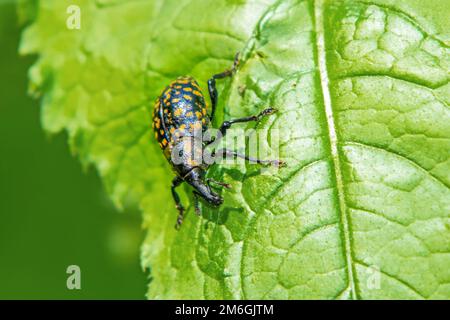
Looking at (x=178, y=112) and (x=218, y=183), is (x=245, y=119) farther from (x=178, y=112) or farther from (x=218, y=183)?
(x=178, y=112)

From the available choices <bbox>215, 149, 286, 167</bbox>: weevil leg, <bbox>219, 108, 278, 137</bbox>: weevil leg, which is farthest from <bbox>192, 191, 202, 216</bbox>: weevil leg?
<bbox>219, 108, 278, 137</bbox>: weevil leg

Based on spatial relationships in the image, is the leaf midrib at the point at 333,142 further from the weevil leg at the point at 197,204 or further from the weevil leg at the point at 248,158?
the weevil leg at the point at 197,204

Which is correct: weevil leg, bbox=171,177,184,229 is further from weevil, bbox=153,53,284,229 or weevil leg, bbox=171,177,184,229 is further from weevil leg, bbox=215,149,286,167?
weevil leg, bbox=215,149,286,167

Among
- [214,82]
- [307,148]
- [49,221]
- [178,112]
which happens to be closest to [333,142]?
[307,148]

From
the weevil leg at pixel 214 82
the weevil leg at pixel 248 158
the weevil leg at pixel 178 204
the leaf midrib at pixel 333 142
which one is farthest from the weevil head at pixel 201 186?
the leaf midrib at pixel 333 142

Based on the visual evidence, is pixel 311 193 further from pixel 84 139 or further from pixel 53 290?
pixel 53 290

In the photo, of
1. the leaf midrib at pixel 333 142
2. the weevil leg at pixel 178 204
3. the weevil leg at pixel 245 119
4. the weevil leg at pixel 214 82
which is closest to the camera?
the leaf midrib at pixel 333 142
